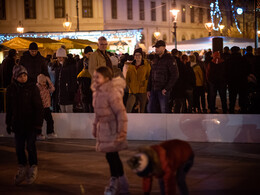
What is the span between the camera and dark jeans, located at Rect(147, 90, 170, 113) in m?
12.0

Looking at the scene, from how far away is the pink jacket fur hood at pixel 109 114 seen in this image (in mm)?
7117

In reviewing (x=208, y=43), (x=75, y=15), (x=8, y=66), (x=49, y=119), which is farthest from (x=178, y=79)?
(x=75, y=15)

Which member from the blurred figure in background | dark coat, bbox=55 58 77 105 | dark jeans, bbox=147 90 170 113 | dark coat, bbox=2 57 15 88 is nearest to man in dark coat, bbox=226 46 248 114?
dark jeans, bbox=147 90 170 113

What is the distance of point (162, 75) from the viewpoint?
1178 centimetres

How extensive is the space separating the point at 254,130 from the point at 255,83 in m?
3.68

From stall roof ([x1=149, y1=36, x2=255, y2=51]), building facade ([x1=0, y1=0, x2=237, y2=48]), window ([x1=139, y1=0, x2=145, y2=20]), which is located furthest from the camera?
window ([x1=139, y1=0, x2=145, y2=20])

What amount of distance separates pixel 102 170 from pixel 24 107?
65.7 inches

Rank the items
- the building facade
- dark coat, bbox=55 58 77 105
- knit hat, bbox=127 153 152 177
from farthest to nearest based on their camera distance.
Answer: the building facade
dark coat, bbox=55 58 77 105
knit hat, bbox=127 153 152 177

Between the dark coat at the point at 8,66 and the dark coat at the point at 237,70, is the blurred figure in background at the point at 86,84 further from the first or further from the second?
the dark coat at the point at 237,70

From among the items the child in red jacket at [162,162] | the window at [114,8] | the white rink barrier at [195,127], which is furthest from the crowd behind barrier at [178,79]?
the window at [114,8]

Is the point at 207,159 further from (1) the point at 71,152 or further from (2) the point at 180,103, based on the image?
(2) the point at 180,103

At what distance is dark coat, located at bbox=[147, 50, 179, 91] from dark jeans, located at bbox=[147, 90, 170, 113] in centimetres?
19

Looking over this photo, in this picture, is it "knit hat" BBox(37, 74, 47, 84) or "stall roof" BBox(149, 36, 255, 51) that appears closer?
"knit hat" BBox(37, 74, 47, 84)

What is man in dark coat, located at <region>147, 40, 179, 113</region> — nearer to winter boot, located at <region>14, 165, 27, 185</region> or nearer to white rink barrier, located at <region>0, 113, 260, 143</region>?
white rink barrier, located at <region>0, 113, 260, 143</region>
